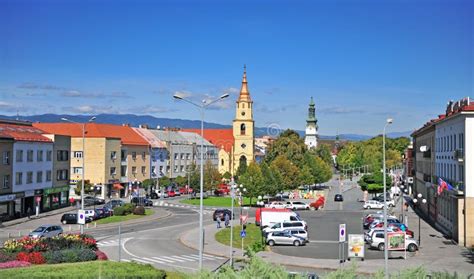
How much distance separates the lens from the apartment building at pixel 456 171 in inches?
1622

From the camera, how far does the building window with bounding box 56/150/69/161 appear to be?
230 ft

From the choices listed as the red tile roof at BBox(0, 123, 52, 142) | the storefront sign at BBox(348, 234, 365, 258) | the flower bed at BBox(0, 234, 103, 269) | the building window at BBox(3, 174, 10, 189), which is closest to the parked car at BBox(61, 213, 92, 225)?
the building window at BBox(3, 174, 10, 189)

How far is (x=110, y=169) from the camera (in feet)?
284

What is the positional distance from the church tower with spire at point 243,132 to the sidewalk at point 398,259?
79.1 m

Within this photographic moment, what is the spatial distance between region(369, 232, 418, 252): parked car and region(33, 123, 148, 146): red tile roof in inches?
2095

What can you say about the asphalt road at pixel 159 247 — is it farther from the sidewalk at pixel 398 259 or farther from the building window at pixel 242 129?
the building window at pixel 242 129

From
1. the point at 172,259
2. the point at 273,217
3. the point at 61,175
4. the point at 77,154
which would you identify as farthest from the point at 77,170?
the point at 172,259

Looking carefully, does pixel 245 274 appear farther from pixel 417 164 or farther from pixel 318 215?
pixel 417 164

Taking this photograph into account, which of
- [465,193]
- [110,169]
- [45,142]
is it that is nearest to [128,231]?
[45,142]

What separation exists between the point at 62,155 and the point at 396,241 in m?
45.7

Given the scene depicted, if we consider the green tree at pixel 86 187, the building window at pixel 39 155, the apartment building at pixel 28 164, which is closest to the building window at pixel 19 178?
the apartment building at pixel 28 164

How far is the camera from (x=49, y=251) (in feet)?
96.0

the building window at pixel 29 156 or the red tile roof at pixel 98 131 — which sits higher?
the red tile roof at pixel 98 131

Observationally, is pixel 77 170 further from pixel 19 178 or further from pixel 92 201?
pixel 19 178
